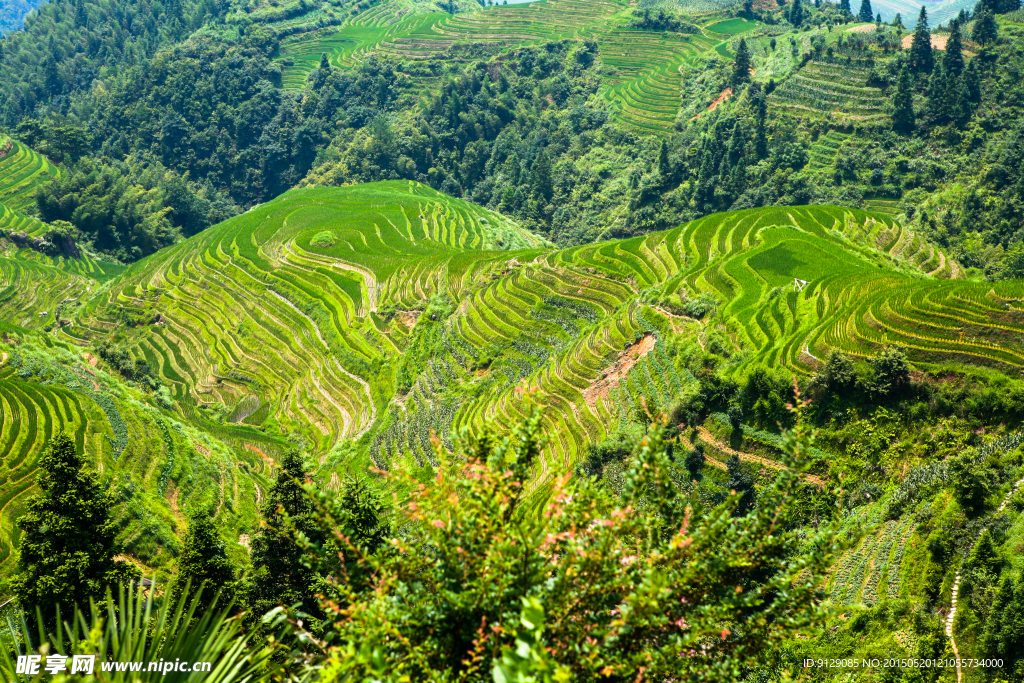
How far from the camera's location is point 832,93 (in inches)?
2616

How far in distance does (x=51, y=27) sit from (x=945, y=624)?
142793 millimetres

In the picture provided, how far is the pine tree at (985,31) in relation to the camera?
6481 cm

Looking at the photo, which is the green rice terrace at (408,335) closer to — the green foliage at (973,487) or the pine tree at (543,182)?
the green foliage at (973,487)

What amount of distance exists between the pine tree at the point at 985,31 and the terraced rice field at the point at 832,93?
9156mm

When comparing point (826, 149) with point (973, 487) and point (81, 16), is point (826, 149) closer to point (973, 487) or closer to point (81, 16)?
point (973, 487)

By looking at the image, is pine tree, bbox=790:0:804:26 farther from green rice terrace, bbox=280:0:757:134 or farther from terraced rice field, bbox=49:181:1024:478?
terraced rice field, bbox=49:181:1024:478

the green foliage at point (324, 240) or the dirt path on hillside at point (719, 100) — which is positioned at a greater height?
the dirt path on hillside at point (719, 100)

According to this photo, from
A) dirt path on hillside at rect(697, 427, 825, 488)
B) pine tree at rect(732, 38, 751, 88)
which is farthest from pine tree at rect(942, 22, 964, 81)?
dirt path on hillside at rect(697, 427, 825, 488)

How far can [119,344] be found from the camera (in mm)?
44938

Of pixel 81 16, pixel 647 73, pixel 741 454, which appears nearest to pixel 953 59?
pixel 647 73

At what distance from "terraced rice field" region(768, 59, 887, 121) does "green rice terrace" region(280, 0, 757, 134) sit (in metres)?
13.5

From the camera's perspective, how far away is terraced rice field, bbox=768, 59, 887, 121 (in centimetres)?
6419

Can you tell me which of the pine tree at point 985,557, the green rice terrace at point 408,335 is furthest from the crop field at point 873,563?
the pine tree at point 985,557

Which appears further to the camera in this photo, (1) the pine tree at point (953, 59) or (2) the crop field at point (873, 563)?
(1) the pine tree at point (953, 59)
